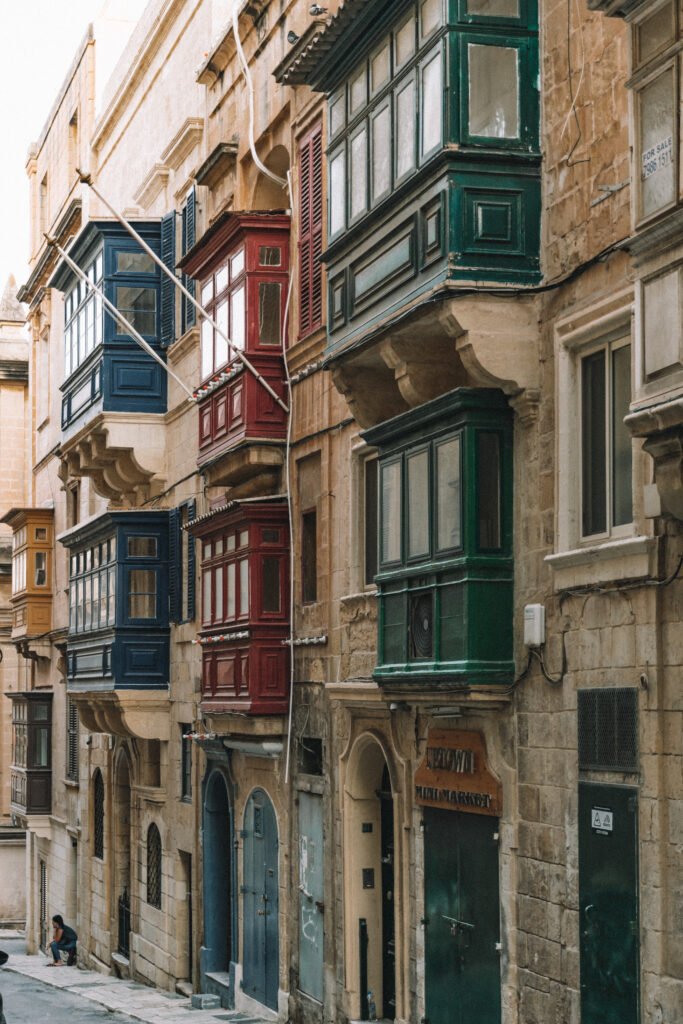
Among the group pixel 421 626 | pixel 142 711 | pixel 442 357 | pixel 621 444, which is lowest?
pixel 142 711

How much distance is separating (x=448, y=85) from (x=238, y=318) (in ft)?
27.2

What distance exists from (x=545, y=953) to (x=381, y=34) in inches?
330

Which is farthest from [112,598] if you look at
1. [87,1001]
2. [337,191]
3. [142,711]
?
[337,191]

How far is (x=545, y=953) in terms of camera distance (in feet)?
49.0

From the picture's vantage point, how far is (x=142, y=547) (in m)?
29.2

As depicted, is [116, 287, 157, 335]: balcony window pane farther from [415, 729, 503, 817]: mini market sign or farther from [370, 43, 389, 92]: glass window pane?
[415, 729, 503, 817]: mini market sign

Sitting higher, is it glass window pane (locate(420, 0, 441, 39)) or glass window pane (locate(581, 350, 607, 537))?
glass window pane (locate(420, 0, 441, 39))

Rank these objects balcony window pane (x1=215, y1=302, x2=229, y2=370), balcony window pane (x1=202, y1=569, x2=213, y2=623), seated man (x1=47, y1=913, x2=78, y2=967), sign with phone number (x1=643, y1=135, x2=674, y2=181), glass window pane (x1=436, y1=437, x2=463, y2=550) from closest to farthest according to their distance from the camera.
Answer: sign with phone number (x1=643, y1=135, x2=674, y2=181), glass window pane (x1=436, y1=437, x2=463, y2=550), balcony window pane (x1=215, y1=302, x2=229, y2=370), balcony window pane (x1=202, y1=569, x2=213, y2=623), seated man (x1=47, y1=913, x2=78, y2=967)

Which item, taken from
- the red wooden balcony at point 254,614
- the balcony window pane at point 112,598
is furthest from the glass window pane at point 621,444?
the balcony window pane at point 112,598

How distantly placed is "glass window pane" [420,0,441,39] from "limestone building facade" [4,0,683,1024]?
0.21ft

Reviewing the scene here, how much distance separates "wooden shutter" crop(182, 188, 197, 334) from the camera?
27438 mm

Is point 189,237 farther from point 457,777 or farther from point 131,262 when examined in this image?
point 457,777

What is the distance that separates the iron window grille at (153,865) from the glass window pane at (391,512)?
1352cm

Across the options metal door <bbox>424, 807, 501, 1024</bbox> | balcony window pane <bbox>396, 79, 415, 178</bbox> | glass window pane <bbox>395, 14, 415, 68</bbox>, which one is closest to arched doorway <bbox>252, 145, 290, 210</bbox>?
glass window pane <bbox>395, 14, 415, 68</bbox>
